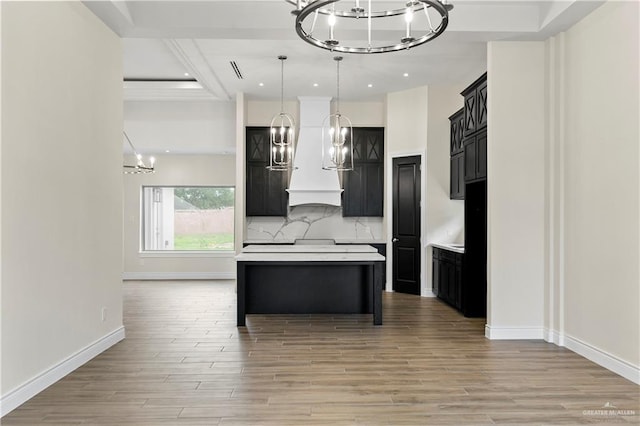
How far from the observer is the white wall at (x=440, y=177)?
7.09 metres

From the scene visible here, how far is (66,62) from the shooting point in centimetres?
354

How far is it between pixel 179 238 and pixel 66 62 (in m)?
6.17

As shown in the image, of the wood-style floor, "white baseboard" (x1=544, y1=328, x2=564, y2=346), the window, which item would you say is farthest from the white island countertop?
the window

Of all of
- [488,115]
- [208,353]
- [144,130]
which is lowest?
[208,353]

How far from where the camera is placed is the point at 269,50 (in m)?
5.67

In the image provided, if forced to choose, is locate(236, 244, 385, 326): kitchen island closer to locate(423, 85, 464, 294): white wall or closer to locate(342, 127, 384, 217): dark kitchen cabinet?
locate(423, 85, 464, 294): white wall

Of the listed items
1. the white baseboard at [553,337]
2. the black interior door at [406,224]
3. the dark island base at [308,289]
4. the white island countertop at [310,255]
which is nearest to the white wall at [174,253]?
the white island countertop at [310,255]

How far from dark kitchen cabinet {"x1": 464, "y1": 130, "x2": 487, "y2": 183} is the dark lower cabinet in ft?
3.44

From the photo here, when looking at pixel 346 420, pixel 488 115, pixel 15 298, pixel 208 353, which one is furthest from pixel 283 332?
pixel 488 115

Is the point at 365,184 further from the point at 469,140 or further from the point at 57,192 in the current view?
the point at 57,192

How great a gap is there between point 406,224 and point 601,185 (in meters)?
3.74

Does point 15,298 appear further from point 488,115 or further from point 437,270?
point 437,270

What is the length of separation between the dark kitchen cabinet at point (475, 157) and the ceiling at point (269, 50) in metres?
1.10

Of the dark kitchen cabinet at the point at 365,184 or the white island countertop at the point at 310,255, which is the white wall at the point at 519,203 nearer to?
the white island countertop at the point at 310,255
